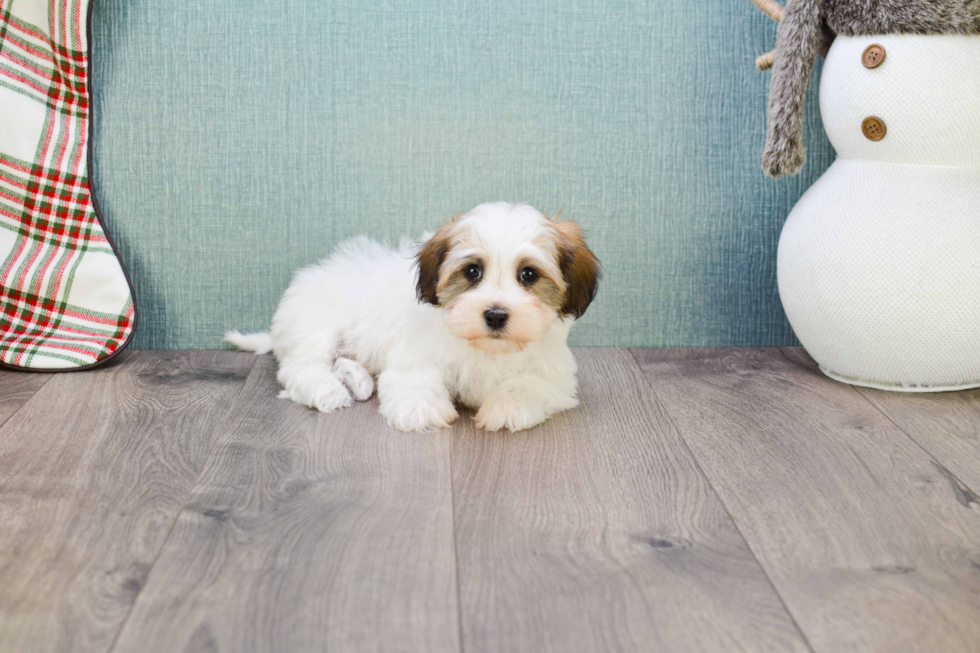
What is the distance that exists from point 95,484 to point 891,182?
1794 mm

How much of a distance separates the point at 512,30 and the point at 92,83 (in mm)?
1103

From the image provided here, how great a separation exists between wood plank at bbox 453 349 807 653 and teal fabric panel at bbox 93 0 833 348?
2.53ft

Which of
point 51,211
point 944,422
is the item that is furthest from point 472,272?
point 51,211

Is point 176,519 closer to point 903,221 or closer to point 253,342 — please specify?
point 253,342

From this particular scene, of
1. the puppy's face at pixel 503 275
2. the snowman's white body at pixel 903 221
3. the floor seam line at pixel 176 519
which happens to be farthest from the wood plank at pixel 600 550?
the snowman's white body at pixel 903 221

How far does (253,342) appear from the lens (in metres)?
2.41

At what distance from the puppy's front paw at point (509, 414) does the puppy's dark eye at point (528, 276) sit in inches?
10.3

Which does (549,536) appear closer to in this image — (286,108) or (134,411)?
(134,411)

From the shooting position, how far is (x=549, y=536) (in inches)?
54.7

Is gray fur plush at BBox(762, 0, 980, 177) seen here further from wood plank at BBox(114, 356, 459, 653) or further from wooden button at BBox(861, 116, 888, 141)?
wood plank at BBox(114, 356, 459, 653)

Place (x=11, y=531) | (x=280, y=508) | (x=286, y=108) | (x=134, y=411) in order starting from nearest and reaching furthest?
(x=11, y=531)
(x=280, y=508)
(x=134, y=411)
(x=286, y=108)

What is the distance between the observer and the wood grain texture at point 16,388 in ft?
6.32

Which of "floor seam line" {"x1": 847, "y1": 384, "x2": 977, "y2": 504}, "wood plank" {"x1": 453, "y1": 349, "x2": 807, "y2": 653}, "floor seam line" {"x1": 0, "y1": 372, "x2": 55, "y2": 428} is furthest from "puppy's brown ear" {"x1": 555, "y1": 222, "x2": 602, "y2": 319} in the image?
"floor seam line" {"x1": 0, "y1": 372, "x2": 55, "y2": 428}

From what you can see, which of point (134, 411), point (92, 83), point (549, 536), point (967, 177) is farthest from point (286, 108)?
point (967, 177)
